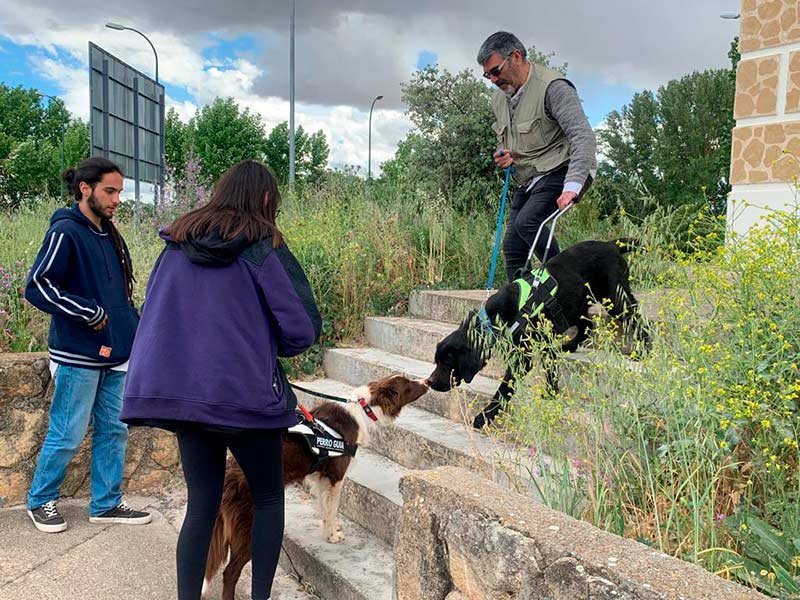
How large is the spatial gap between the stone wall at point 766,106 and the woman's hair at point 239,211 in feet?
12.8

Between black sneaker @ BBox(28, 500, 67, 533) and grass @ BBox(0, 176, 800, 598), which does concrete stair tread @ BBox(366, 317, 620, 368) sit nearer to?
grass @ BBox(0, 176, 800, 598)

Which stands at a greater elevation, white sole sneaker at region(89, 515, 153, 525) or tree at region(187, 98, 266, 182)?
tree at region(187, 98, 266, 182)

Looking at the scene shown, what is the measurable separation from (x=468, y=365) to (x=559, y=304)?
0.66 meters

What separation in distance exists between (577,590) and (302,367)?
4.38 m

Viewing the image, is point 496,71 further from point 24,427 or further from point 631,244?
point 24,427

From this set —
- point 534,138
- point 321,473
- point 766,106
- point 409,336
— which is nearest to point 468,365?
point 321,473

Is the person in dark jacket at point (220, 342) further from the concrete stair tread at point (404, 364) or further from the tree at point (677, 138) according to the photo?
the tree at point (677, 138)

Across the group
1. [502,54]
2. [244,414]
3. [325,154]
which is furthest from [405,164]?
[325,154]

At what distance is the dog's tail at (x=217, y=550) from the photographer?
10.2ft

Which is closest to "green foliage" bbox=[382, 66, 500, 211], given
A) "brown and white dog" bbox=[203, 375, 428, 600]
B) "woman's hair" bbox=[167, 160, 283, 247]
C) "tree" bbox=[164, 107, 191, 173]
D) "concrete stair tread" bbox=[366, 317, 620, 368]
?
"concrete stair tread" bbox=[366, 317, 620, 368]

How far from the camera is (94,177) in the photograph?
3947 millimetres

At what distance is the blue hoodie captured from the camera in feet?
12.3

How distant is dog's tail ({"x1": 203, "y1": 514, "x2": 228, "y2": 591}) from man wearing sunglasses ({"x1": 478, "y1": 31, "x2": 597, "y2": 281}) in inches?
96.2

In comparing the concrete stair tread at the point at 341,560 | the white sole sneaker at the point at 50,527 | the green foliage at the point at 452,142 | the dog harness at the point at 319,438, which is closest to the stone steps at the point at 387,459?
the concrete stair tread at the point at 341,560
